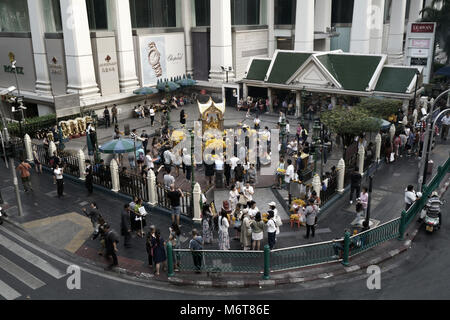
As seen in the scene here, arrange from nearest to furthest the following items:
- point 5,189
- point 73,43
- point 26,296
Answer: point 26,296 → point 5,189 → point 73,43

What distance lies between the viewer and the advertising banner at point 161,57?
37.5 meters

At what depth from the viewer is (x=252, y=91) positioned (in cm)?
3644

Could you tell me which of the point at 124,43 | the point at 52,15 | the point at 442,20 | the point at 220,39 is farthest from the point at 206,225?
the point at 442,20

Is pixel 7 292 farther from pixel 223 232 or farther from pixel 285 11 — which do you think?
pixel 285 11


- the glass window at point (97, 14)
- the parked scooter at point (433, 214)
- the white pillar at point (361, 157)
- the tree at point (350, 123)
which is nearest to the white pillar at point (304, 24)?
the glass window at point (97, 14)

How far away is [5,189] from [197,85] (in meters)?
24.1

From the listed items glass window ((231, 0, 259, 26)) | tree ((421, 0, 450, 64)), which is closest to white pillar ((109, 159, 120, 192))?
glass window ((231, 0, 259, 26))

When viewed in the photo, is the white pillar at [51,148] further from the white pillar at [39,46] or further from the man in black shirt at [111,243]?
the white pillar at [39,46]

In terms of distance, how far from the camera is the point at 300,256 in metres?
13.1

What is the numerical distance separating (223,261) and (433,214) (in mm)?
8145

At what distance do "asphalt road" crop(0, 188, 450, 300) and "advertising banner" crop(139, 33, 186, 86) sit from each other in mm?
26299

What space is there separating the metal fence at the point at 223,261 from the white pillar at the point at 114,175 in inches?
281

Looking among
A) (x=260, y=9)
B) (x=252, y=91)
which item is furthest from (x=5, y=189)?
(x=260, y=9)

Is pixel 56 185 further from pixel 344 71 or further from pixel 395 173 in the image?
pixel 344 71
